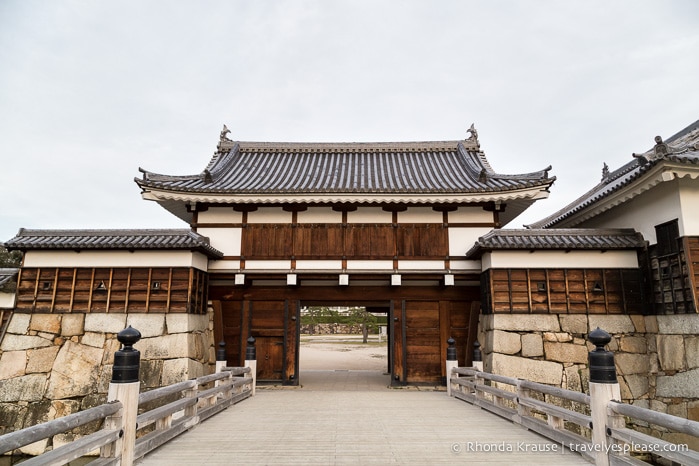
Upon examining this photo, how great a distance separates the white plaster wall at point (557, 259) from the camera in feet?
36.7

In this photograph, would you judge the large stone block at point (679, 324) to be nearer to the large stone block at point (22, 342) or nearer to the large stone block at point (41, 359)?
the large stone block at point (41, 359)

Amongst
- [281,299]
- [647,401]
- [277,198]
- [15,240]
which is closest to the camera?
[647,401]

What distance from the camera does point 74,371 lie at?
10.7 m

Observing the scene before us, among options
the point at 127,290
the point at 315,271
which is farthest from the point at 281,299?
the point at 127,290

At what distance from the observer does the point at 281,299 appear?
12867mm

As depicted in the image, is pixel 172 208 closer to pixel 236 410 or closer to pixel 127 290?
pixel 127 290

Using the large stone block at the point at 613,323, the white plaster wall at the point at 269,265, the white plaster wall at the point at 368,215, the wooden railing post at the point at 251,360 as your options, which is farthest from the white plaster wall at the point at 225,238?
the large stone block at the point at 613,323

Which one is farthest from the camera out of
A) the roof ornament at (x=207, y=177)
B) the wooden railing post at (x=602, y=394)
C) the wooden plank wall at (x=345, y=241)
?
the roof ornament at (x=207, y=177)

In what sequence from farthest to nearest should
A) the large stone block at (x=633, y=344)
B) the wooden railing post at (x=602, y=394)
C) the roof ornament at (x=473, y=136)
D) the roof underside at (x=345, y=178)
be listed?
the roof ornament at (x=473, y=136) → the roof underside at (x=345, y=178) → the large stone block at (x=633, y=344) → the wooden railing post at (x=602, y=394)

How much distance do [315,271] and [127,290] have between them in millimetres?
5115

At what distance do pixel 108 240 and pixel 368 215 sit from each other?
7287 millimetres

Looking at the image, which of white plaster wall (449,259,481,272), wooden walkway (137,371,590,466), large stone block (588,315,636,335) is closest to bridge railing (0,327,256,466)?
wooden walkway (137,371,590,466)

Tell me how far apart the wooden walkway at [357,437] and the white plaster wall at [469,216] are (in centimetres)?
535

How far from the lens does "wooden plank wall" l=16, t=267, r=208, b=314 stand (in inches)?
437
